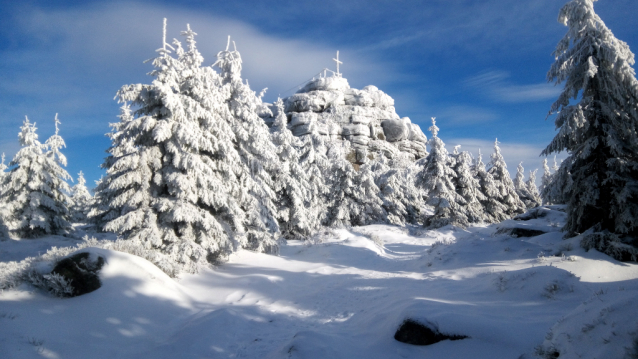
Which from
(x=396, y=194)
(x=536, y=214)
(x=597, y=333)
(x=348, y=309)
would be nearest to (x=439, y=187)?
(x=396, y=194)

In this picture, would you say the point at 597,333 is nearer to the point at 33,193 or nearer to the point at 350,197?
the point at 350,197

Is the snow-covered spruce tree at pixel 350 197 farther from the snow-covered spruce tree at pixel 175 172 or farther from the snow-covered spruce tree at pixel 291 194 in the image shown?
the snow-covered spruce tree at pixel 175 172

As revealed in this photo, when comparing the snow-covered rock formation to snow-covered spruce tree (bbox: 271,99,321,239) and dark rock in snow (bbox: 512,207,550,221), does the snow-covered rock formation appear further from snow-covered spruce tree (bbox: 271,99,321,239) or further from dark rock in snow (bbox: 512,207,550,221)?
dark rock in snow (bbox: 512,207,550,221)

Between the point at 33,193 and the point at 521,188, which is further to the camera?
the point at 521,188

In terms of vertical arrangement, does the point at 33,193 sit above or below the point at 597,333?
above

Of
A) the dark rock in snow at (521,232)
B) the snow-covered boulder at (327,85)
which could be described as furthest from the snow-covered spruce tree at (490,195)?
the snow-covered boulder at (327,85)

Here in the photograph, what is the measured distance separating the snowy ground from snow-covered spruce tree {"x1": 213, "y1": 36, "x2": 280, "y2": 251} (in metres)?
2.59

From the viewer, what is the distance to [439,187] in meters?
24.9

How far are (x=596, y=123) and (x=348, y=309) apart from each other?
10.1 meters

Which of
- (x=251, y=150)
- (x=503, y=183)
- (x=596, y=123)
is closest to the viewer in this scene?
(x=596, y=123)

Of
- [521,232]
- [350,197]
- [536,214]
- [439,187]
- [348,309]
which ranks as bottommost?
[348,309]

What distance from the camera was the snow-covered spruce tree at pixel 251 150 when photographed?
14344 millimetres

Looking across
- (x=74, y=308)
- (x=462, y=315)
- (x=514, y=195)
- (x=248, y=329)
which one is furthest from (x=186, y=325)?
(x=514, y=195)

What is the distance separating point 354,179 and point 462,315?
69.6 feet
